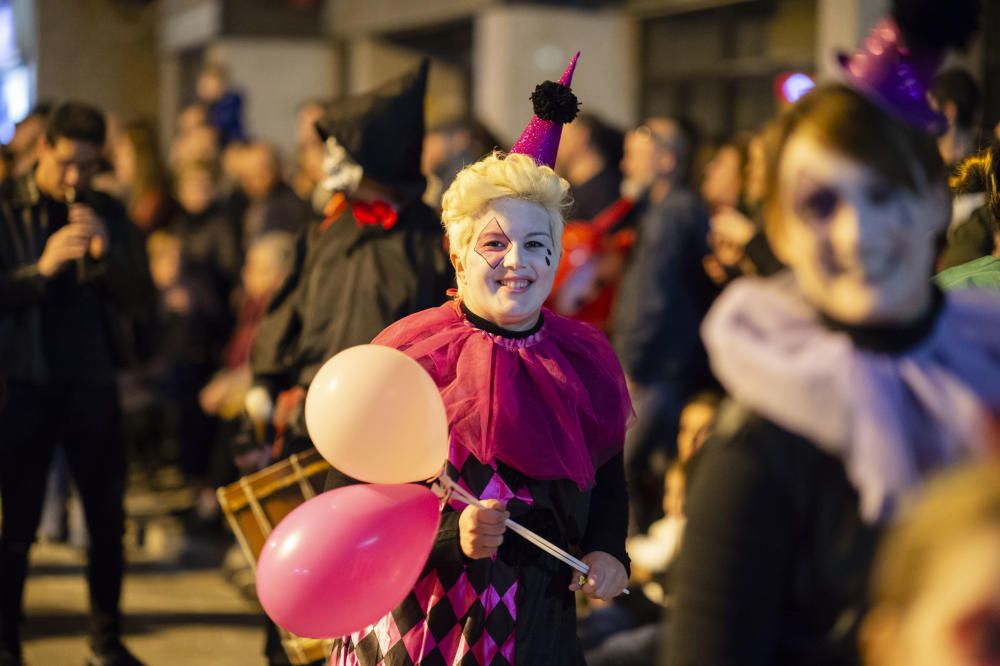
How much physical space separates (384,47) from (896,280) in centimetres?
1244

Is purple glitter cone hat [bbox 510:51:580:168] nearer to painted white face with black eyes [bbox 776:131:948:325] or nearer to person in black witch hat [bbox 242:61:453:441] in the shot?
person in black witch hat [bbox 242:61:453:441]

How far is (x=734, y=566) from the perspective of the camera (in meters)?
1.75

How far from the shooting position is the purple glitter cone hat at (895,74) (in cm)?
188

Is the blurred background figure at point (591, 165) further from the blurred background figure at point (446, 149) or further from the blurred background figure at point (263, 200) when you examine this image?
the blurred background figure at point (263, 200)

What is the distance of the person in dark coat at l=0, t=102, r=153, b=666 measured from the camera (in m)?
4.82

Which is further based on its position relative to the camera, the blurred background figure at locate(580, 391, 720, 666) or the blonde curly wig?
the blurred background figure at locate(580, 391, 720, 666)

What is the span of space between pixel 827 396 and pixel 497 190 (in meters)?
1.41

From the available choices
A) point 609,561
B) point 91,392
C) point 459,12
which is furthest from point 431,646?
point 459,12

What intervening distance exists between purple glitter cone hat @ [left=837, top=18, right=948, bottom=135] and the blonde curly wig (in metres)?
0.89

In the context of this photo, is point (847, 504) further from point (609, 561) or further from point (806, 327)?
point (609, 561)

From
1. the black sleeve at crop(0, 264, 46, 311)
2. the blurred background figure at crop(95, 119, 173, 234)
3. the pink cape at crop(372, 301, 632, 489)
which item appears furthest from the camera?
the blurred background figure at crop(95, 119, 173, 234)

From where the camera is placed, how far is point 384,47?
13758mm

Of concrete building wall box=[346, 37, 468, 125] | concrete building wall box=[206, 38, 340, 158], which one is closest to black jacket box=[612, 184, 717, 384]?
concrete building wall box=[346, 37, 468, 125]

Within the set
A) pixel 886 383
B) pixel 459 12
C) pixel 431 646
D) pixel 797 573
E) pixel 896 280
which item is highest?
pixel 459 12
